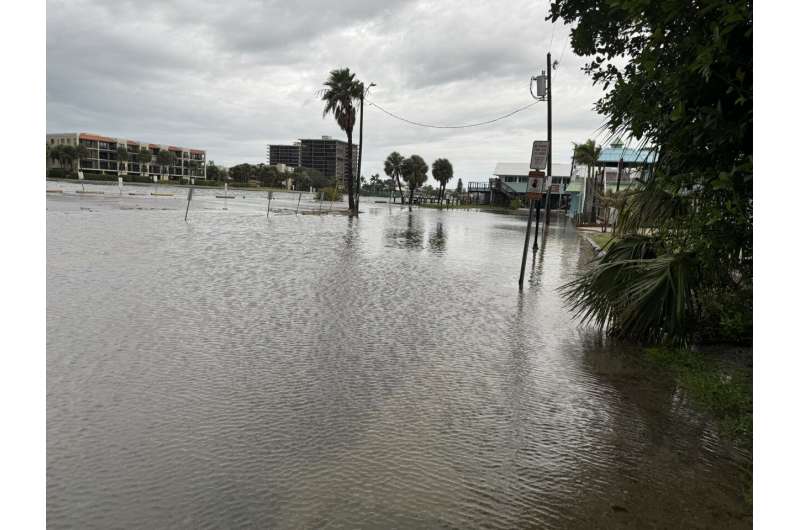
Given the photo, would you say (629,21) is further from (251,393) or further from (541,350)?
(251,393)

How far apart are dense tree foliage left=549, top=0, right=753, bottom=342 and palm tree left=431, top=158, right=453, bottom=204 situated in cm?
9548

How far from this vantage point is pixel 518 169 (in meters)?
91.1

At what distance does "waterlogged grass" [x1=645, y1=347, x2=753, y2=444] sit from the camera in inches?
200

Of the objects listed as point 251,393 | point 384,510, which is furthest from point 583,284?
point 384,510

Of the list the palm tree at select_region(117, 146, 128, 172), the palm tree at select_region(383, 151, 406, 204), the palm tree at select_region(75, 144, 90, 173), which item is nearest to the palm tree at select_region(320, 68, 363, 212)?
the palm tree at select_region(383, 151, 406, 204)

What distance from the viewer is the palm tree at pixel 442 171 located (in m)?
103

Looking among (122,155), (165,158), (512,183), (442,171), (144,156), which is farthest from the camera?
(165,158)

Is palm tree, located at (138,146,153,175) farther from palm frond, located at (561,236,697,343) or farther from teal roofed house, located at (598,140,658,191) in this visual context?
palm frond, located at (561,236,697,343)

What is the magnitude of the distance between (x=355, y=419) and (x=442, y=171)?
100905 mm

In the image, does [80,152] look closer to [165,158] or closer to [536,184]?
[165,158]

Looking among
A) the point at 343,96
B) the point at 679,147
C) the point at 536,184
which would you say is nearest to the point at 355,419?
the point at 679,147

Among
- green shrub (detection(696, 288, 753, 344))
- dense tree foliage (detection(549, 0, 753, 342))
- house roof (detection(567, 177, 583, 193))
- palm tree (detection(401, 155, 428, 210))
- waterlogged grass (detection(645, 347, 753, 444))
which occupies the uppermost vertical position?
palm tree (detection(401, 155, 428, 210))

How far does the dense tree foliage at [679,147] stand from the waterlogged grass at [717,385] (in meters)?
0.38

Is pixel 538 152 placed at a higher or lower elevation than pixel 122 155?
lower
